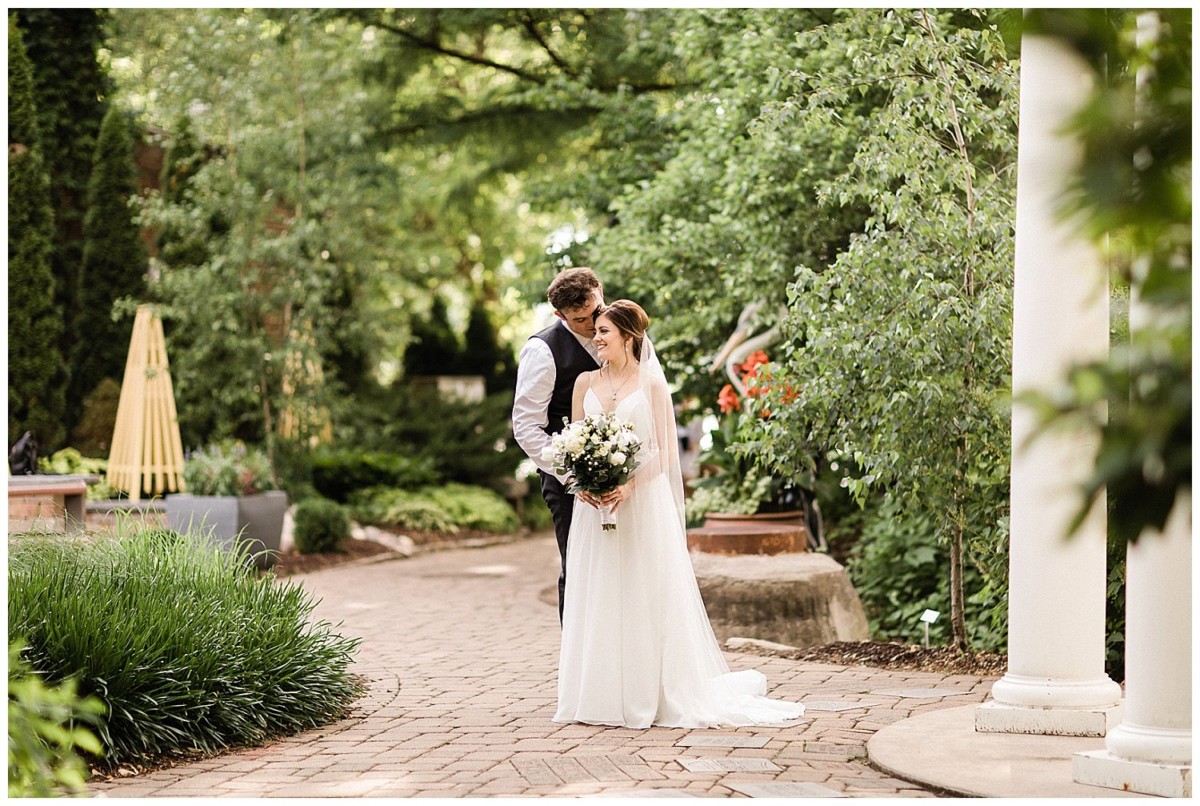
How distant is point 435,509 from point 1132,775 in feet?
42.5

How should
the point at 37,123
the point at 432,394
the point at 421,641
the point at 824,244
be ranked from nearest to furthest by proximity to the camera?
the point at 421,641 < the point at 824,244 < the point at 37,123 < the point at 432,394

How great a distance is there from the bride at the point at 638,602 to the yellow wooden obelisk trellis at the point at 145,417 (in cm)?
835

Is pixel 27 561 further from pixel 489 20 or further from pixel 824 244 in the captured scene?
pixel 489 20

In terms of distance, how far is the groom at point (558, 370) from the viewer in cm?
623

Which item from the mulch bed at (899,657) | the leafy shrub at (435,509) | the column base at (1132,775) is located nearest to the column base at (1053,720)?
the column base at (1132,775)

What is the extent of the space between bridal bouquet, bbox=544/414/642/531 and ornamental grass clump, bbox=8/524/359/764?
56.7 inches

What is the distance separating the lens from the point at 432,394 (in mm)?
20156

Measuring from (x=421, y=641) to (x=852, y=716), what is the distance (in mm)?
3498

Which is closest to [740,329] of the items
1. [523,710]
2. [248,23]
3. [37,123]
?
[523,710]

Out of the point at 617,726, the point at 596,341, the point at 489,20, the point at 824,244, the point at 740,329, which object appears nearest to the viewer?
the point at 617,726

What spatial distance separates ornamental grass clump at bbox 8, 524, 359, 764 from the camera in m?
4.91

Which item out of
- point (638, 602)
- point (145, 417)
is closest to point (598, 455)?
point (638, 602)

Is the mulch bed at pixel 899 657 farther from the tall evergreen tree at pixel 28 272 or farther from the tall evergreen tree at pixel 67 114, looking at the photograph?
the tall evergreen tree at pixel 67 114

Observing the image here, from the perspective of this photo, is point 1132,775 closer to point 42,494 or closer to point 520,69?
point 42,494
